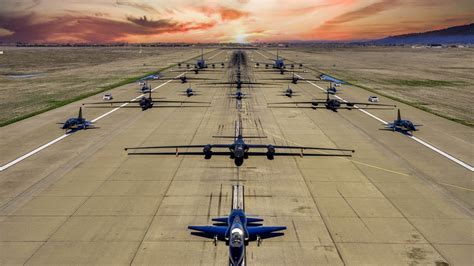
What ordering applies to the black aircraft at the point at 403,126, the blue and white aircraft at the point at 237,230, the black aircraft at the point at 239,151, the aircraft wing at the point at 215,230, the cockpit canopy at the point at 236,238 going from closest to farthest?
1. the cockpit canopy at the point at 236,238
2. the blue and white aircraft at the point at 237,230
3. the aircraft wing at the point at 215,230
4. the black aircraft at the point at 239,151
5. the black aircraft at the point at 403,126

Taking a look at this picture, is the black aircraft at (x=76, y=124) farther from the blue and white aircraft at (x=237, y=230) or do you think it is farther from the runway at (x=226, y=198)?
the blue and white aircraft at (x=237, y=230)

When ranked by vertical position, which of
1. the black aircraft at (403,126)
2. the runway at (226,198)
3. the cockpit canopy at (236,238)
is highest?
the black aircraft at (403,126)

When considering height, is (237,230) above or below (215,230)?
above


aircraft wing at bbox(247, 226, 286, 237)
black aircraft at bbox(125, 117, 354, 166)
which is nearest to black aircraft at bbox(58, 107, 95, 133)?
black aircraft at bbox(125, 117, 354, 166)

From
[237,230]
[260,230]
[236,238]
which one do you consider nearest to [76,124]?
[260,230]

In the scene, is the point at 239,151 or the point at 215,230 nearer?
the point at 215,230

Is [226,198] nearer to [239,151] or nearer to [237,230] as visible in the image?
[239,151]

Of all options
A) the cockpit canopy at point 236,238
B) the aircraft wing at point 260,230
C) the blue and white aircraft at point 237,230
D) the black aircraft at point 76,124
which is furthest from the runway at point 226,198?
the cockpit canopy at point 236,238

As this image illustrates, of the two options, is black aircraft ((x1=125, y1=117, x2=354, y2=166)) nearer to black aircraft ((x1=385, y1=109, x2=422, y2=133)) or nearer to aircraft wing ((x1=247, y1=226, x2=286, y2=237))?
aircraft wing ((x1=247, y1=226, x2=286, y2=237))
